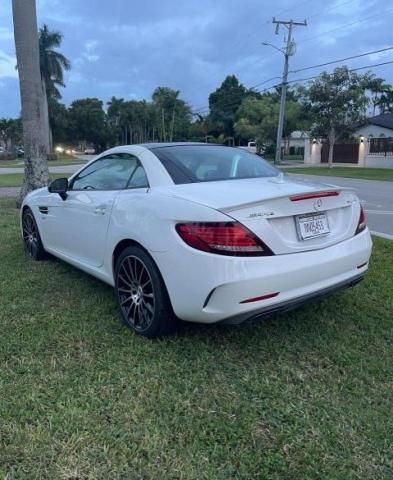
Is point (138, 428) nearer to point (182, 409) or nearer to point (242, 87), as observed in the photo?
point (182, 409)

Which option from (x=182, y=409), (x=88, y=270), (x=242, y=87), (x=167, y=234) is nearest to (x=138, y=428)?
(x=182, y=409)

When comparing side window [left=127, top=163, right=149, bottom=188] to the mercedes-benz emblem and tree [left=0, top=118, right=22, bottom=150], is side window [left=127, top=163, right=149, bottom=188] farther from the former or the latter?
tree [left=0, top=118, right=22, bottom=150]

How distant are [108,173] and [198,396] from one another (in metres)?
2.25

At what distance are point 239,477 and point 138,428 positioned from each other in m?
0.60

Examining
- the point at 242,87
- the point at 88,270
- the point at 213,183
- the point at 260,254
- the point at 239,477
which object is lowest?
the point at 239,477

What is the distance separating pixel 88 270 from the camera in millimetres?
4133

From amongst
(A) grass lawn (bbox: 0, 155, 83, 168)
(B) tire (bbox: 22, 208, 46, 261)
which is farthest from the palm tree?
(B) tire (bbox: 22, 208, 46, 261)

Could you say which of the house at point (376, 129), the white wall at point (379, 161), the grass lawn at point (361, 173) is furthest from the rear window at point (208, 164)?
the house at point (376, 129)

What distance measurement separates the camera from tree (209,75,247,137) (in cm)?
7112

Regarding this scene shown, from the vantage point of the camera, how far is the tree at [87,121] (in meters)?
76.4

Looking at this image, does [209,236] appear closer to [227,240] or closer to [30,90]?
[227,240]

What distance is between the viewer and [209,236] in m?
2.77

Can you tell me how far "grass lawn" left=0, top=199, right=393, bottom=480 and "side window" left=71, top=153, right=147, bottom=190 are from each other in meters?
1.09

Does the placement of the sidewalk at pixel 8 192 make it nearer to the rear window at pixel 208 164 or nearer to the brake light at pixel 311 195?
the rear window at pixel 208 164
